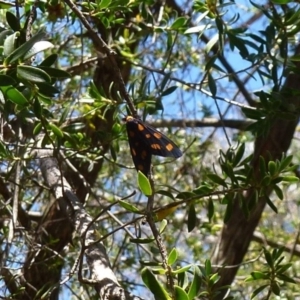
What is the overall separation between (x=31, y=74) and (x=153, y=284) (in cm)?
28

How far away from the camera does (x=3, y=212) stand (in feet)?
5.03

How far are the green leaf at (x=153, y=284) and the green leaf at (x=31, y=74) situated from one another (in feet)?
0.84

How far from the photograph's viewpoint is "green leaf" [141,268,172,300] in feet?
2.59

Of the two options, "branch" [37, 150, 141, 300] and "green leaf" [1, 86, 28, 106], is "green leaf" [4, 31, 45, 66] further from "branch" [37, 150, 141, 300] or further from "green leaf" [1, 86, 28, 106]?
"branch" [37, 150, 141, 300]

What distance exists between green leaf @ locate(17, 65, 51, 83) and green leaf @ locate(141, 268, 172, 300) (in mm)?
255

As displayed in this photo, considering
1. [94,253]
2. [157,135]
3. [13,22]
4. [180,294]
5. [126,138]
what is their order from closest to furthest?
[180,294] → [157,135] → [13,22] → [94,253] → [126,138]

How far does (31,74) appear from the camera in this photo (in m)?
0.83

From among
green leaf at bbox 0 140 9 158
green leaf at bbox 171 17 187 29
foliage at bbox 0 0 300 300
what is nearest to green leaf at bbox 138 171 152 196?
foliage at bbox 0 0 300 300

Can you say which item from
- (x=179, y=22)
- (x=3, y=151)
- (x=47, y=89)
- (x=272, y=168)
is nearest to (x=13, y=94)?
(x=47, y=89)

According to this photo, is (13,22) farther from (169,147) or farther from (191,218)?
(191,218)

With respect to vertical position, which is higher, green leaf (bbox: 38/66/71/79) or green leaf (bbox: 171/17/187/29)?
green leaf (bbox: 171/17/187/29)

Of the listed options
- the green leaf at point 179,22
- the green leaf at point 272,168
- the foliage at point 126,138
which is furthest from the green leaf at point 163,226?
the green leaf at point 179,22

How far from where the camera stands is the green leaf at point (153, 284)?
79 cm

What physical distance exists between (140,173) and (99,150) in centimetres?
70
